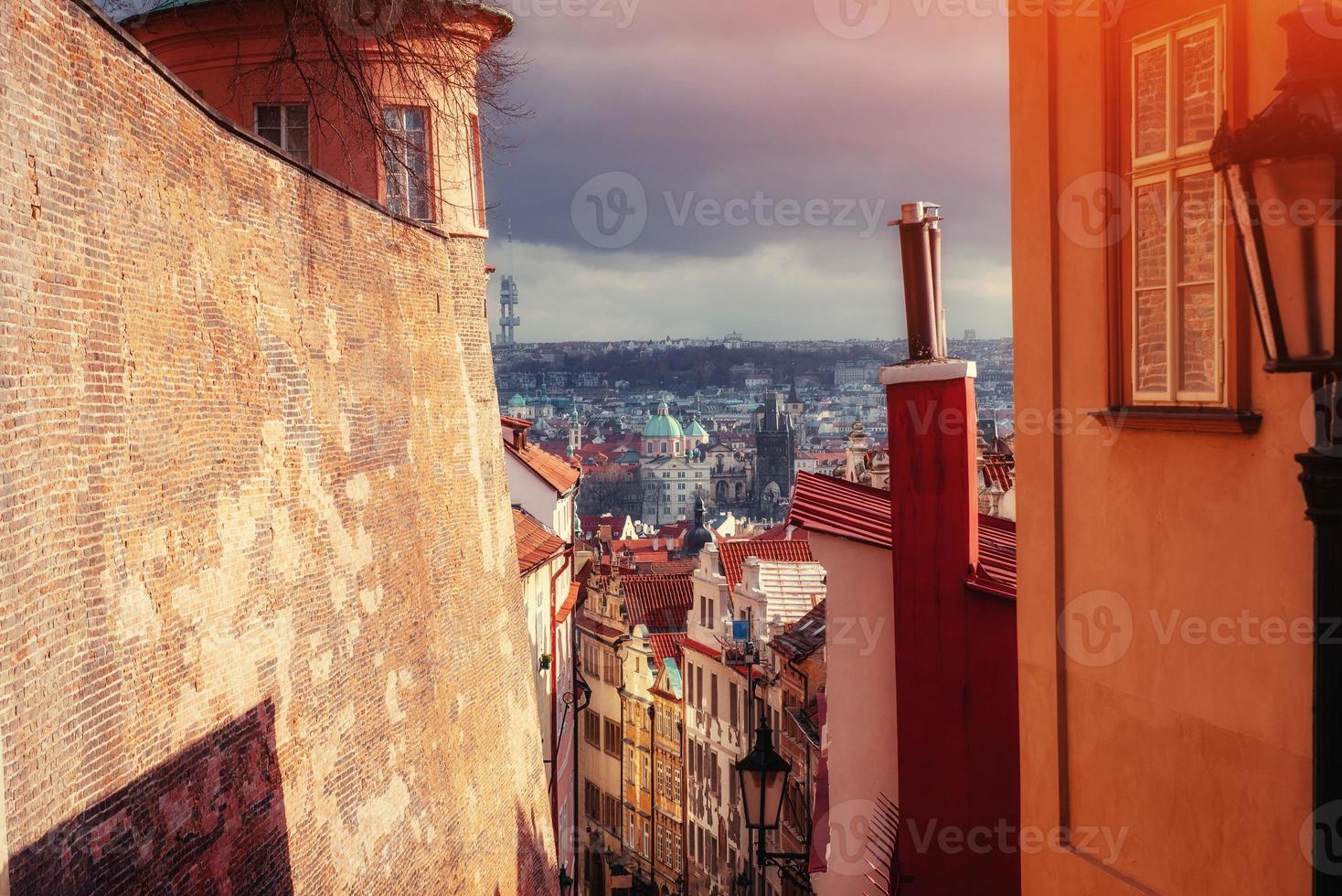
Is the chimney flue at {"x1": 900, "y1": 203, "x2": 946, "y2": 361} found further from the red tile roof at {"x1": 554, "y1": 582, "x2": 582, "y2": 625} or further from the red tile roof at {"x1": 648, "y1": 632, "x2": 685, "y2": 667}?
the red tile roof at {"x1": 648, "y1": 632, "x2": 685, "y2": 667}

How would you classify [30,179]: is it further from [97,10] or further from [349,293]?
[349,293]

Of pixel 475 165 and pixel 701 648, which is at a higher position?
pixel 475 165

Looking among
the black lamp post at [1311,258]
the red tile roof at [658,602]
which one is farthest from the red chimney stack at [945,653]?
the red tile roof at [658,602]

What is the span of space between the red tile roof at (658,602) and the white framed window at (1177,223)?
164ft

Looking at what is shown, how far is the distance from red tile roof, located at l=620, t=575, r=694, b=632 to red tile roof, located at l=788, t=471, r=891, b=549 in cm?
4298

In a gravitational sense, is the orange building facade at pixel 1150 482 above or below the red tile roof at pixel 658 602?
above

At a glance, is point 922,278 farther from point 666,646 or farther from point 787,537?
point 666,646

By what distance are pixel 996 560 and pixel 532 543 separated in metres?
16.0

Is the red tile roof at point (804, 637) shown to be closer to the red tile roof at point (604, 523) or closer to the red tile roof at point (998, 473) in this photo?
the red tile roof at point (998, 473)

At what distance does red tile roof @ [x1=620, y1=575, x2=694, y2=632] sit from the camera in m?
55.3

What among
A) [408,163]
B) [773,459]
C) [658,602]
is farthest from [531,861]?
[773,459]

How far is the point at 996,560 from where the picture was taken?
342 inches

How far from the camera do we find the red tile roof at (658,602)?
55312 millimetres

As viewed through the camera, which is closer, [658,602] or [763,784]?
[763,784]
